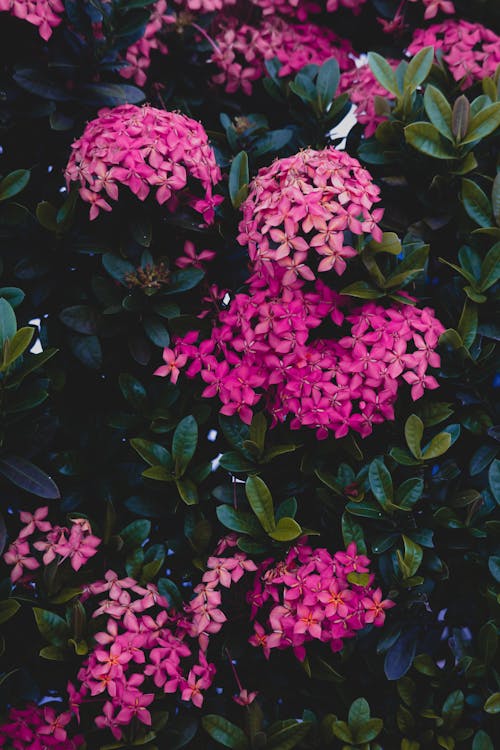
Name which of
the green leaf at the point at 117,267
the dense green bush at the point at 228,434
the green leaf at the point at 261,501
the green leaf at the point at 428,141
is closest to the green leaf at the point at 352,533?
the dense green bush at the point at 228,434

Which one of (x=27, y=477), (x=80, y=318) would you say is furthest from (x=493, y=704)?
(x=80, y=318)

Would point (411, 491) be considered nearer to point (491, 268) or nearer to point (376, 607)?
point (376, 607)

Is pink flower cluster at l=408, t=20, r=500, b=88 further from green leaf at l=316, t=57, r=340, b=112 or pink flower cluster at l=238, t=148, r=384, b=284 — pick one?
pink flower cluster at l=238, t=148, r=384, b=284

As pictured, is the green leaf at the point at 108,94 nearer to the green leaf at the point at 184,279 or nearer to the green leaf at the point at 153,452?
the green leaf at the point at 184,279

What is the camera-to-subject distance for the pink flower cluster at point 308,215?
1633mm

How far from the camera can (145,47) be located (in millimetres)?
2104

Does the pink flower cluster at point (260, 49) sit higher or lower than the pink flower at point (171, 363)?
higher

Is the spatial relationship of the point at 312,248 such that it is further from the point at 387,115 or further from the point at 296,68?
the point at 296,68

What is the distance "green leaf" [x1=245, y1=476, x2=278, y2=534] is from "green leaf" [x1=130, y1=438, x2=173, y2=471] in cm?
19

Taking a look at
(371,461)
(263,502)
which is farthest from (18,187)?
(371,461)

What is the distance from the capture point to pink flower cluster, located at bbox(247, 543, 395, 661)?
1.61 m

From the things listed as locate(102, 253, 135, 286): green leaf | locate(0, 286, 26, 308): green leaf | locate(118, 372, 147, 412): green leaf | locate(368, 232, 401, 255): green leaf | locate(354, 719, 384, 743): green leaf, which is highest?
locate(368, 232, 401, 255): green leaf

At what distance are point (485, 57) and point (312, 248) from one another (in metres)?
0.81

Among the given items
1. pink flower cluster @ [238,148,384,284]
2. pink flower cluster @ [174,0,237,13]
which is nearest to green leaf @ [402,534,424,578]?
pink flower cluster @ [238,148,384,284]
